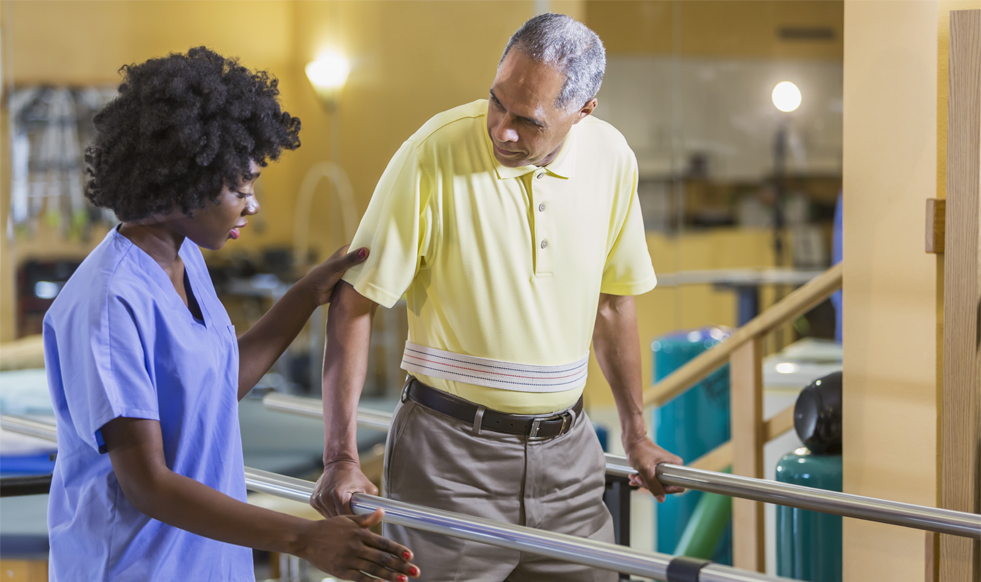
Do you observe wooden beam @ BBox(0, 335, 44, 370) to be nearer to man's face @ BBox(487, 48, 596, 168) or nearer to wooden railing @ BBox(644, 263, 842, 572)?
wooden railing @ BBox(644, 263, 842, 572)

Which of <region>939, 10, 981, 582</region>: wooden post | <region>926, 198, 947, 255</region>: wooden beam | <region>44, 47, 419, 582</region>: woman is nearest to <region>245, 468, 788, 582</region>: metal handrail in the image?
<region>44, 47, 419, 582</region>: woman

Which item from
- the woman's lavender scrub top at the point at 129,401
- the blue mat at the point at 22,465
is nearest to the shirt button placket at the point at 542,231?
the woman's lavender scrub top at the point at 129,401

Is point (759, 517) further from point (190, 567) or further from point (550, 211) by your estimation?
point (190, 567)

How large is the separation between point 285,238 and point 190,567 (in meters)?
4.15

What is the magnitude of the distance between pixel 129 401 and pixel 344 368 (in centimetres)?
39

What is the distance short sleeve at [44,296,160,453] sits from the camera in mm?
1069

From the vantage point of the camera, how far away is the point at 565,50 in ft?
4.42

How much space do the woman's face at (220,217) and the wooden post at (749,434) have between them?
1707mm

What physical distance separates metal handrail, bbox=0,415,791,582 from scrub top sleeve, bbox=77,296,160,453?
1.16ft

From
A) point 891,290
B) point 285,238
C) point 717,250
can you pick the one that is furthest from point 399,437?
point 717,250

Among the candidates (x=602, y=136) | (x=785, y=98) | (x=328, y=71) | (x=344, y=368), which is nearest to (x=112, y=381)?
(x=344, y=368)

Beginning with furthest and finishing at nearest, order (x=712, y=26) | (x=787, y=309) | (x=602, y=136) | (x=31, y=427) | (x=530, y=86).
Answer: (x=712, y=26), (x=787, y=309), (x=31, y=427), (x=602, y=136), (x=530, y=86)

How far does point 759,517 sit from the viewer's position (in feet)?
8.63

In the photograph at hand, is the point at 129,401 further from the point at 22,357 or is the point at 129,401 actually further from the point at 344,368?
the point at 22,357
